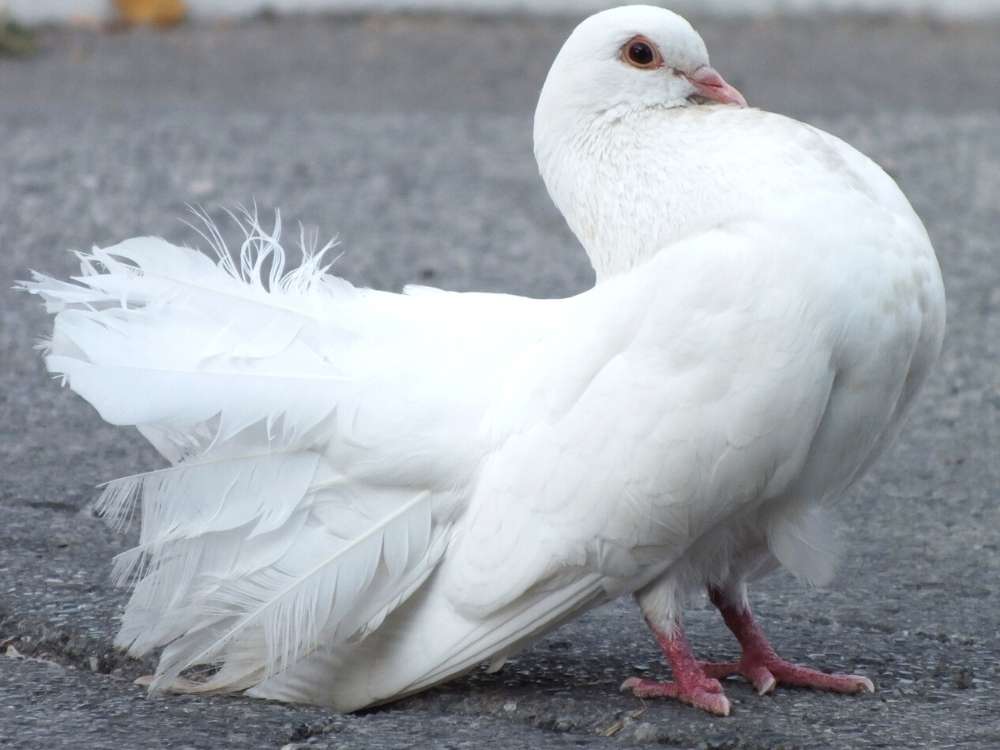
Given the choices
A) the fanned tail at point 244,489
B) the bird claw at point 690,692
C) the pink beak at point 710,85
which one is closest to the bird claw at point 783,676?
the bird claw at point 690,692

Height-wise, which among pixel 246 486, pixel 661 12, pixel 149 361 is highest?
pixel 661 12

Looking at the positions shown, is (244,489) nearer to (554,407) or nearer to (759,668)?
(554,407)

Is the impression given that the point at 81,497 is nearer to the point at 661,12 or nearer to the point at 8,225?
the point at 661,12

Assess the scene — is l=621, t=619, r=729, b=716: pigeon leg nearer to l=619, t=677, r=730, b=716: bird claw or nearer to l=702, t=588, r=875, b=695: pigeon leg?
l=619, t=677, r=730, b=716: bird claw

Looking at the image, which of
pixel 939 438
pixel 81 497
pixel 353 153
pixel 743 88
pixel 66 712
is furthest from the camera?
pixel 743 88

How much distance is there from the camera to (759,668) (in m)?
3.74

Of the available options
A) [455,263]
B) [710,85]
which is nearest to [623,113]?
[710,85]

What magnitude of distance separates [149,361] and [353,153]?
5.62m

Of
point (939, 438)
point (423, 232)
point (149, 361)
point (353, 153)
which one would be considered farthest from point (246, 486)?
point (353, 153)

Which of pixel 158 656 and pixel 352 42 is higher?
pixel 352 42

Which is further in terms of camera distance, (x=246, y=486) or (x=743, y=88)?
(x=743, y=88)

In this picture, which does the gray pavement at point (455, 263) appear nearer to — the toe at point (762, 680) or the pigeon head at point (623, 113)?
the toe at point (762, 680)

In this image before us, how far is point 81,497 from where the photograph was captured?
16.3 ft

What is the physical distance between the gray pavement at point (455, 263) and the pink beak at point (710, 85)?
1.31m
